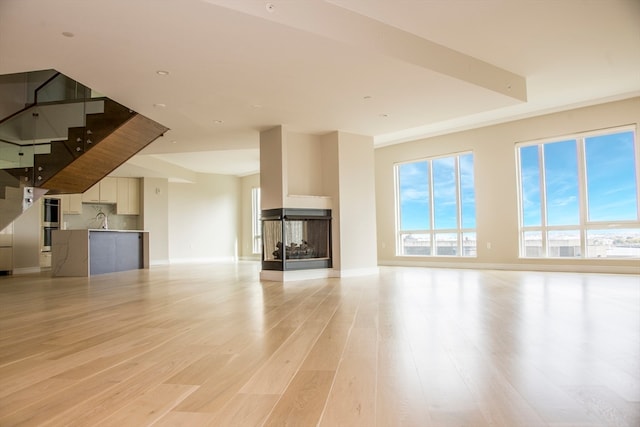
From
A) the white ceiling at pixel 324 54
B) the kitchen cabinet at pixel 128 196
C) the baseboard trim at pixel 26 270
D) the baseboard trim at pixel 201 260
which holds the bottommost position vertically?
the baseboard trim at pixel 201 260

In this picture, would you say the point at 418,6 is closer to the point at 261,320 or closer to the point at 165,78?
the point at 165,78

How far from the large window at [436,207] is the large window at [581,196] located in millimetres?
1152

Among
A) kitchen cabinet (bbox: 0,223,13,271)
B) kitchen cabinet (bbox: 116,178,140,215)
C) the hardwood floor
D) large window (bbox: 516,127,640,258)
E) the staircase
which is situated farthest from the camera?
kitchen cabinet (bbox: 116,178,140,215)

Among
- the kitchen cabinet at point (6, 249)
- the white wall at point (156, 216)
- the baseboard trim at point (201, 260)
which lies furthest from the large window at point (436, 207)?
the kitchen cabinet at point (6, 249)

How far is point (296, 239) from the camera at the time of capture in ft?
23.7

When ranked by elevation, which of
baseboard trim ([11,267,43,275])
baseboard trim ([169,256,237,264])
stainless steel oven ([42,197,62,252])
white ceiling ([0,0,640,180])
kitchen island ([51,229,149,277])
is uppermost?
white ceiling ([0,0,640,180])

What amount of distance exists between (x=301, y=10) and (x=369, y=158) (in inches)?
174

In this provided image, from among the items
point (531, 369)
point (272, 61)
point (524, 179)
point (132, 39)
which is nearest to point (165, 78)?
point (132, 39)

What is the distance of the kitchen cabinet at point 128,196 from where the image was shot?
11.9 meters

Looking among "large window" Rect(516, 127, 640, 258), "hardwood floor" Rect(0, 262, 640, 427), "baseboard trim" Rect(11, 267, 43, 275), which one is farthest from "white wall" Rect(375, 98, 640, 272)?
"baseboard trim" Rect(11, 267, 43, 275)

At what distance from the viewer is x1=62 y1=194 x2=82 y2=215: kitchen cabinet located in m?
10.7

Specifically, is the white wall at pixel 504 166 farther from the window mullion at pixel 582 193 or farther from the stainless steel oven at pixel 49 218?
the stainless steel oven at pixel 49 218

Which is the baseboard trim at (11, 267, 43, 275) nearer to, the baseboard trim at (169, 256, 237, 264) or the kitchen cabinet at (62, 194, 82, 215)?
the kitchen cabinet at (62, 194, 82, 215)

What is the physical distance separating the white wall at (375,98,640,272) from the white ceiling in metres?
0.70
